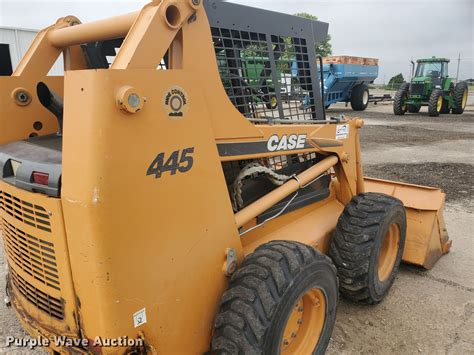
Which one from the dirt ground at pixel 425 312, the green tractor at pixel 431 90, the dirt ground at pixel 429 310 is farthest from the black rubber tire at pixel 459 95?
the dirt ground at pixel 425 312

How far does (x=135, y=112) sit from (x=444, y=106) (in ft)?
69.1

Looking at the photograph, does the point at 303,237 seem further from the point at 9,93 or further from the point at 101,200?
the point at 9,93

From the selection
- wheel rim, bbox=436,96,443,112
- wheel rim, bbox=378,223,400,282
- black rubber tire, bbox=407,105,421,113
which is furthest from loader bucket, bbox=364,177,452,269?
black rubber tire, bbox=407,105,421,113

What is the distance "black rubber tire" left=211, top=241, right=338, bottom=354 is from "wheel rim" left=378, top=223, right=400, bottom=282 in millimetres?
1436

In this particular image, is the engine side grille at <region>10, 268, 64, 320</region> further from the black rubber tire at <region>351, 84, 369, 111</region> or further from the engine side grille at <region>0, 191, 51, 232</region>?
the black rubber tire at <region>351, 84, 369, 111</region>

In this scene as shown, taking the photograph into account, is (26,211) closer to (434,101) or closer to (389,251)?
(389,251)

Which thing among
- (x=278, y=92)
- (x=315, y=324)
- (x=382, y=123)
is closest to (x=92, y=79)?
(x=278, y=92)

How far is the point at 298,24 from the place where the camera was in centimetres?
305

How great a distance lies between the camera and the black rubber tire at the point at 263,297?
198cm

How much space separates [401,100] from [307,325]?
61.9 feet

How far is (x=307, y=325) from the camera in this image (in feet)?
8.25

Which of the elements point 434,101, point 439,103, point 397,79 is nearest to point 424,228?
point 434,101

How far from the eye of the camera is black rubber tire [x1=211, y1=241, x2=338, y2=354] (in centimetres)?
198

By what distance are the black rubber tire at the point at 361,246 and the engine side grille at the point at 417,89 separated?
57.5ft
